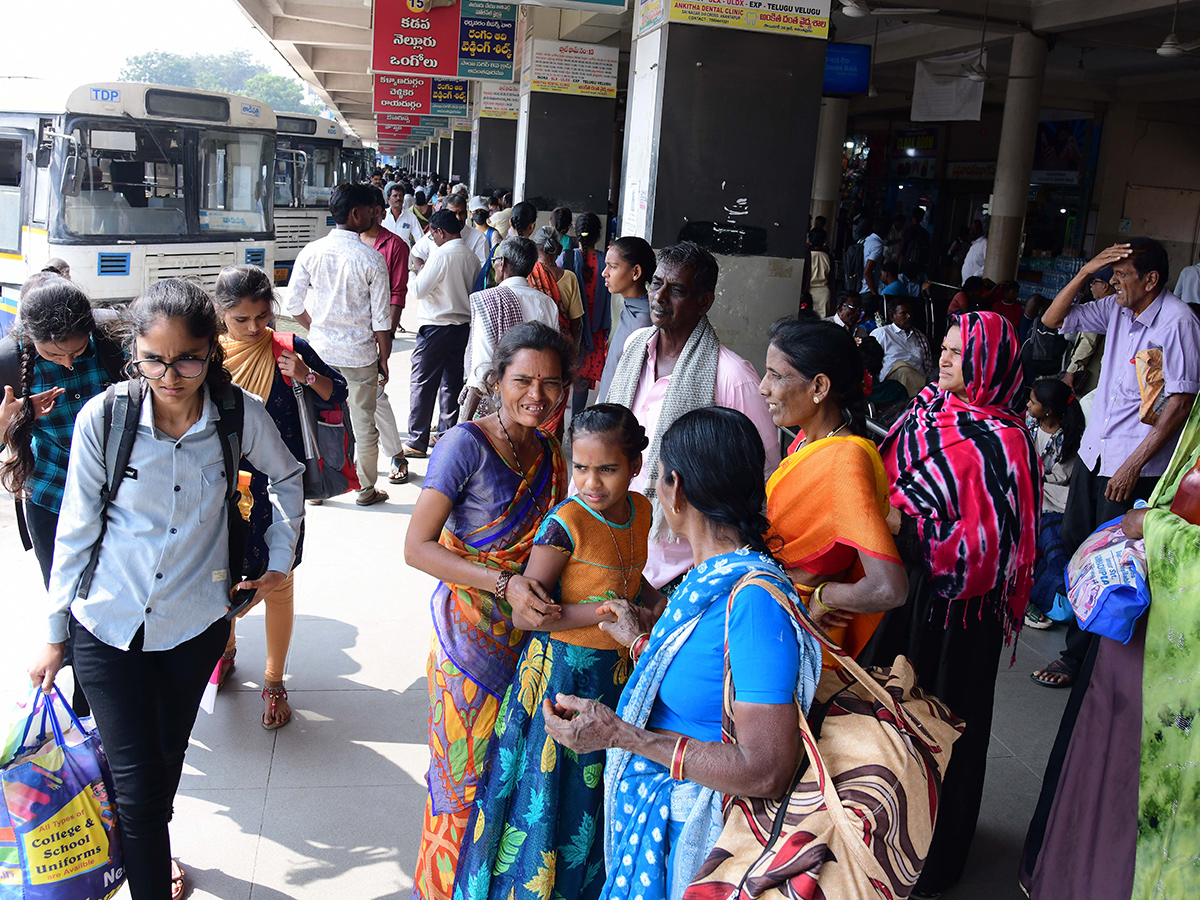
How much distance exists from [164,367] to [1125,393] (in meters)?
4.00

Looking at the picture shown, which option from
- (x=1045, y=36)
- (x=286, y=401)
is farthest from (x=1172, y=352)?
(x=1045, y=36)

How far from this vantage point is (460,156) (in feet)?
79.6

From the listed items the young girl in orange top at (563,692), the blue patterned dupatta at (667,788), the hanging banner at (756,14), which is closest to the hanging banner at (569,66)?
the hanging banner at (756,14)

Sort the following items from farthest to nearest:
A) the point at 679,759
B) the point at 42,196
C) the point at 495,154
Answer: the point at 495,154
the point at 42,196
the point at 679,759

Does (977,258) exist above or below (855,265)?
above


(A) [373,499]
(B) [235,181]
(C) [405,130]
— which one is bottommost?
(A) [373,499]

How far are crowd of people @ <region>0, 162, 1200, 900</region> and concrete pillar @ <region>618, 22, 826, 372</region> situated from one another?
3639 mm

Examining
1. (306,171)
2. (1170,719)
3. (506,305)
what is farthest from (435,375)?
(306,171)

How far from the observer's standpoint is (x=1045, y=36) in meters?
13.2

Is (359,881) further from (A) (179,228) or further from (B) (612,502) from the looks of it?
(A) (179,228)

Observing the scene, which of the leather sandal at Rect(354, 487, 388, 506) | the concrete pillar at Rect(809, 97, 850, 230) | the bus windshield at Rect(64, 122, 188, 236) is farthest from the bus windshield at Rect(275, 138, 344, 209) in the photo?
the leather sandal at Rect(354, 487, 388, 506)

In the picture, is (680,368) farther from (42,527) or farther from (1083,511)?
(1083,511)

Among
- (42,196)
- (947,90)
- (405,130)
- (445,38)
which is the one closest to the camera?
(42,196)

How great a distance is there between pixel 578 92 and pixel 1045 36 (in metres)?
6.32
